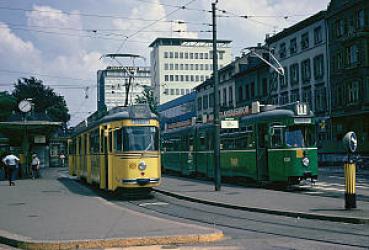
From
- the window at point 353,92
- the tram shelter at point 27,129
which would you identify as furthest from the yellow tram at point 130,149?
the window at point 353,92

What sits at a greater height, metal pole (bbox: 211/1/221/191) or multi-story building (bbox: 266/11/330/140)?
multi-story building (bbox: 266/11/330/140)

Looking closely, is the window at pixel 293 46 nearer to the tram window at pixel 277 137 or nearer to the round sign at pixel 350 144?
the tram window at pixel 277 137

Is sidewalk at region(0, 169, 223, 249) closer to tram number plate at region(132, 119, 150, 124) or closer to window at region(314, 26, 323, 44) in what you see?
tram number plate at region(132, 119, 150, 124)

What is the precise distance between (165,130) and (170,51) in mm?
93411

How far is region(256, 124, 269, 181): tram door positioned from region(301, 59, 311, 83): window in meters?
34.6

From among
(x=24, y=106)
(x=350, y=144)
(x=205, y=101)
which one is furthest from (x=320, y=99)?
(x=350, y=144)

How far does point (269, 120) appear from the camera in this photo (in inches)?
860

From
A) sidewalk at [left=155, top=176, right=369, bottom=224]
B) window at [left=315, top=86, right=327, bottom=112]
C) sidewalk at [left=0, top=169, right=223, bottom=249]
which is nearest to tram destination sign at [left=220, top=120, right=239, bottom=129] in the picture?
sidewalk at [left=155, top=176, right=369, bottom=224]

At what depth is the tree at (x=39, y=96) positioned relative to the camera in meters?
77.6

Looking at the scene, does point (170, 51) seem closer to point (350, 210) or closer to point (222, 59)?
point (222, 59)

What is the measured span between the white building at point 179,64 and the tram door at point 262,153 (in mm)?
106875

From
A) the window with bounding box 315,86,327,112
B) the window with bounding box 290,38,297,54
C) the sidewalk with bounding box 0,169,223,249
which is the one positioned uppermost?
the window with bounding box 290,38,297,54

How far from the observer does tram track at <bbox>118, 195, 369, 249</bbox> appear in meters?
10.4

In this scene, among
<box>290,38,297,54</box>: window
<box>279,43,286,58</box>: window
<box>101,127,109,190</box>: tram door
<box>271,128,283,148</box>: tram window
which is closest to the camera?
<box>101,127,109,190</box>: tram door
